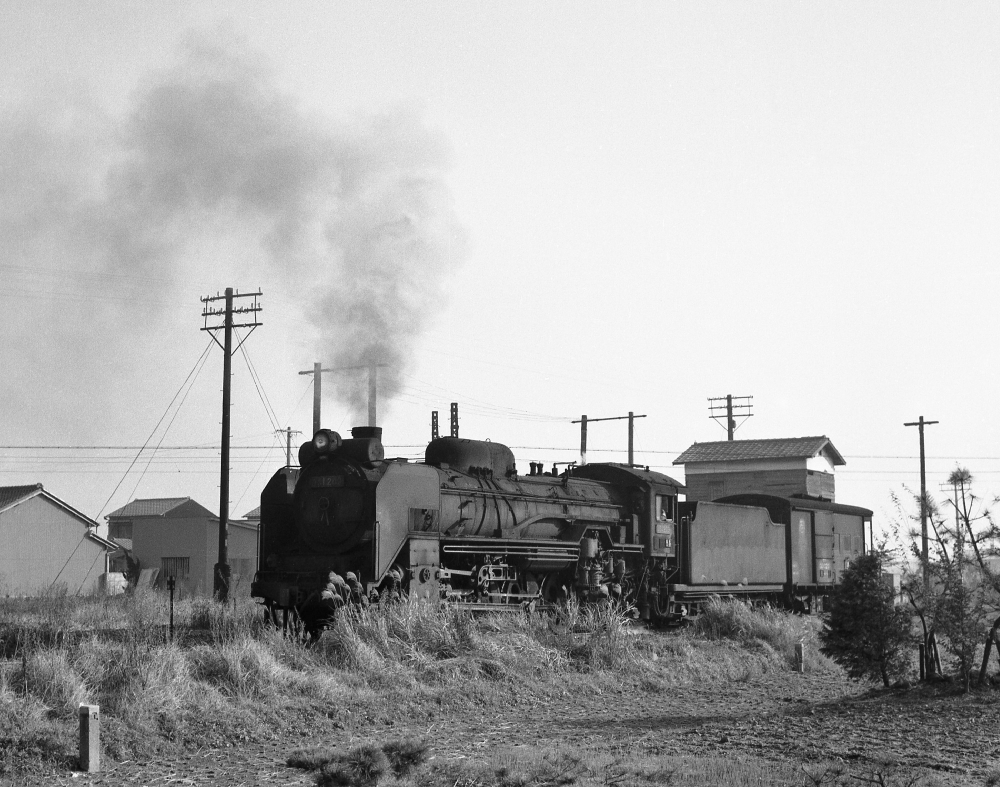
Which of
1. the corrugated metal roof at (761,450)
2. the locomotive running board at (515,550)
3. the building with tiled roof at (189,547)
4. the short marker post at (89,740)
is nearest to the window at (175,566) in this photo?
the building with tiled roof at (189,547)

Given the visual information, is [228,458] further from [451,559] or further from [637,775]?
[637,775]

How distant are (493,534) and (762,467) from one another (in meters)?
29.1

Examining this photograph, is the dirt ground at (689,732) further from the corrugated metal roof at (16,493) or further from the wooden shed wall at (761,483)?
the corrugated metal roof at (16,493)

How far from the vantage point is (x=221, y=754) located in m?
10.4

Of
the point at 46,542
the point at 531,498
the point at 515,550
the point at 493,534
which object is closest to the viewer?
the point at 515,550

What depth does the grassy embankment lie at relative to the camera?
30.3ft

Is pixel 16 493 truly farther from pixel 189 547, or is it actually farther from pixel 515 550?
pixel 515 550

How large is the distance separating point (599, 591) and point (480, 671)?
7.55 metres

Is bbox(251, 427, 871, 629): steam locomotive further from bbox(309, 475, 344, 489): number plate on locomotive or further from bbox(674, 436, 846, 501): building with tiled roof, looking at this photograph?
bbox(674, 436, 846, 501): building with tiled roof

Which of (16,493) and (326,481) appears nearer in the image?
(326,481)

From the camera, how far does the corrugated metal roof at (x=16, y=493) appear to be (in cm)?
4935

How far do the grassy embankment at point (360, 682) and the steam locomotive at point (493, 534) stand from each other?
4.97 feet

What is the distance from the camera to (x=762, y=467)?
1848 inches

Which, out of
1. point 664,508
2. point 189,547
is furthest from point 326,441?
point 189,547
